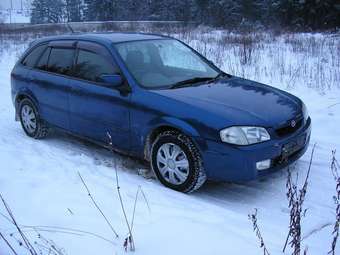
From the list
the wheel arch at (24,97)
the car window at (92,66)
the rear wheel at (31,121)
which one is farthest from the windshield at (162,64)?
the rear wheel at (31,121)

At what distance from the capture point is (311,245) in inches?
145

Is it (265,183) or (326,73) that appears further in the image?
(326,73)

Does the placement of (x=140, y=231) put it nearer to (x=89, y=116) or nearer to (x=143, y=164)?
(x=143, y=164)

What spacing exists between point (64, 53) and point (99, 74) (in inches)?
38.2

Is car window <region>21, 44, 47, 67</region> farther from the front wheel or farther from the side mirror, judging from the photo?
the front wheel

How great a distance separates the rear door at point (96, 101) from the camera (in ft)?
17.5

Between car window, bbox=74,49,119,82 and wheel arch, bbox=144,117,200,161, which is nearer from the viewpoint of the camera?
wheel arch, bbox=144,117,200,161

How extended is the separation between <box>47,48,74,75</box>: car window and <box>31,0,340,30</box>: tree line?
703 inches

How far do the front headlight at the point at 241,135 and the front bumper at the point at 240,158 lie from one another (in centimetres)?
5

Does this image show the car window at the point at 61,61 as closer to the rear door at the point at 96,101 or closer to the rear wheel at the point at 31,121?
the rear door at the point at 96,101

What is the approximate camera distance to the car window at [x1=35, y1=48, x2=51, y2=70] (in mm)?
6674

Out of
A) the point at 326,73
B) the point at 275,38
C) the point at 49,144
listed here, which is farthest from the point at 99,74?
the point at 275,38

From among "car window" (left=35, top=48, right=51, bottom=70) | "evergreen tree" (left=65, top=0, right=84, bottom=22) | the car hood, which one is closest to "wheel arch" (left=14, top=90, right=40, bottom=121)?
"car window" (left=35, top=48, right=51, bottom=70)

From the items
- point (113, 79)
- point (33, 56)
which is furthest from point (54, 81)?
point (113, 79)
